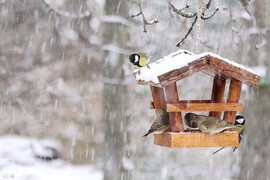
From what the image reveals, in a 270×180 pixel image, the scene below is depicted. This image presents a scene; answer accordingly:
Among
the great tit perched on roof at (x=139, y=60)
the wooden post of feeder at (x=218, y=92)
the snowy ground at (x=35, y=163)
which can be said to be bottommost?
the snowy ground at (x=35, y=163)

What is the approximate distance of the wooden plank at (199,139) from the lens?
321cm

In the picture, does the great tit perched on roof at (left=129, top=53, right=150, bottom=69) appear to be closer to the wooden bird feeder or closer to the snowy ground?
the wooden bird feeder

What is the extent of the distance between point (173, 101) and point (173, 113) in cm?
8

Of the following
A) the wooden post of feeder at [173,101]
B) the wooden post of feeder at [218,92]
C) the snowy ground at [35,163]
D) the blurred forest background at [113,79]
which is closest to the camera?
the wooden post of feeder at [173,101]

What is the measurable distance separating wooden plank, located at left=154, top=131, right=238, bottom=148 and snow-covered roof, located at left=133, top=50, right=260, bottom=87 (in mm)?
339

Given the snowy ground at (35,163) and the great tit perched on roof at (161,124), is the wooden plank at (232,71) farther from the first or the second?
the snowy ground at (35,163)

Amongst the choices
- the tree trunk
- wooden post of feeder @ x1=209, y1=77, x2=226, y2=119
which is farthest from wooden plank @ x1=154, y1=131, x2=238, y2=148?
the tree trunk

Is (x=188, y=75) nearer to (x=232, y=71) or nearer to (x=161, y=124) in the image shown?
(x=232, y=71)

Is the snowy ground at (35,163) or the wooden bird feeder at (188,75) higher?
the wooden bird feeder at (188,75)

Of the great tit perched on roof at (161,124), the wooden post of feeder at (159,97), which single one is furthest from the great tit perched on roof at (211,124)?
the wooden post of feeder at (159,97)

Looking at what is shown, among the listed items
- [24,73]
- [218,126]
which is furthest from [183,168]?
[218,126]

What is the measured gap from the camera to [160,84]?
3115 millimetres

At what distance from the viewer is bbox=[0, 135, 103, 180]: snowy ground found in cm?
966

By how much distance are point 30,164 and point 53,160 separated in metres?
0.49
